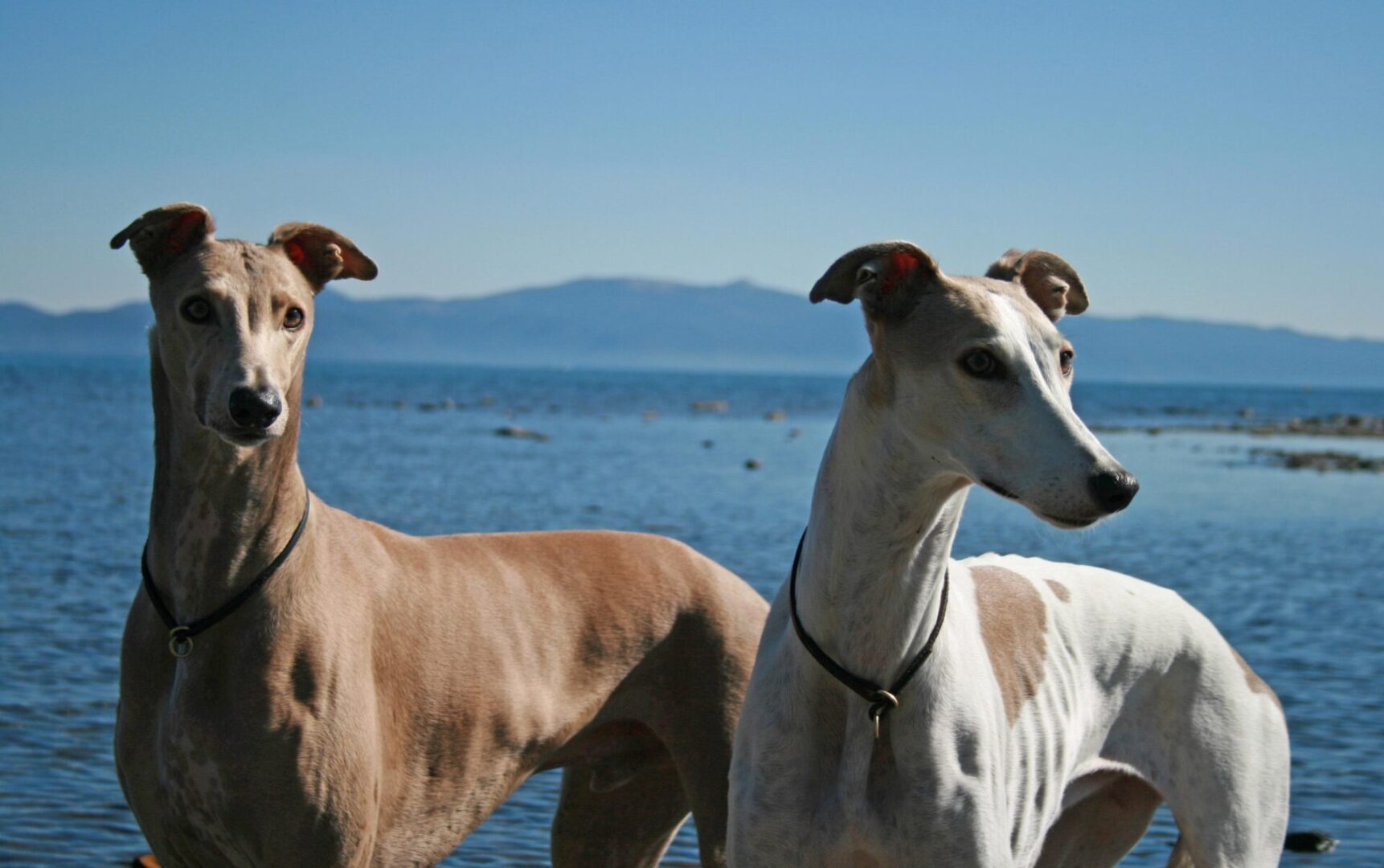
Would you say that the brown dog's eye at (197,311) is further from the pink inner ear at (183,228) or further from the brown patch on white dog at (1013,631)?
the brown patch on white dog at (1013,631)

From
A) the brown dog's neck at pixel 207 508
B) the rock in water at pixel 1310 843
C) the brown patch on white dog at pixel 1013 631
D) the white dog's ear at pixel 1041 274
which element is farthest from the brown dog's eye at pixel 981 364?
the rock in water at pixel 1310 843

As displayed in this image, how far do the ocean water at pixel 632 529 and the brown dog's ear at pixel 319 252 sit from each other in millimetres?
2379

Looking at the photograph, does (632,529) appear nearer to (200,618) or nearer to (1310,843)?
(1310,843)

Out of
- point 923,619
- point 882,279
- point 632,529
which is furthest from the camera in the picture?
point 632,529

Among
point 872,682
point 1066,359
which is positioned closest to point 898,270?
point 1066,359

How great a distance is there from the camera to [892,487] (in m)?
3.80

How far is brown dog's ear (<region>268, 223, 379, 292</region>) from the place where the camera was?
15.6 feet

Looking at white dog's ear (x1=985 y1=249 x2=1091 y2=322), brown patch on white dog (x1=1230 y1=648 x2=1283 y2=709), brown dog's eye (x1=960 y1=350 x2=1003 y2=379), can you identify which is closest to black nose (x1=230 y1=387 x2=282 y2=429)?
brown dog's eye (x1=960 y1=350 x2=1003 y2=379)

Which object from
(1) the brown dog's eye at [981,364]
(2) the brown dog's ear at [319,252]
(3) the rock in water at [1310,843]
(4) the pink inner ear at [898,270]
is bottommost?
(3) the rock in water at [1310,843]

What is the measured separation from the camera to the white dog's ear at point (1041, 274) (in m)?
4.36

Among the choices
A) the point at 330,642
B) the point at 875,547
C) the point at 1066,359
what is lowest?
the point at 330,642

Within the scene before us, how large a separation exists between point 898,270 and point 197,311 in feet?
6.37

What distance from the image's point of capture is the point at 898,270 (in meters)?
3.84

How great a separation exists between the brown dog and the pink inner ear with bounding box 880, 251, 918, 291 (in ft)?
5.39
